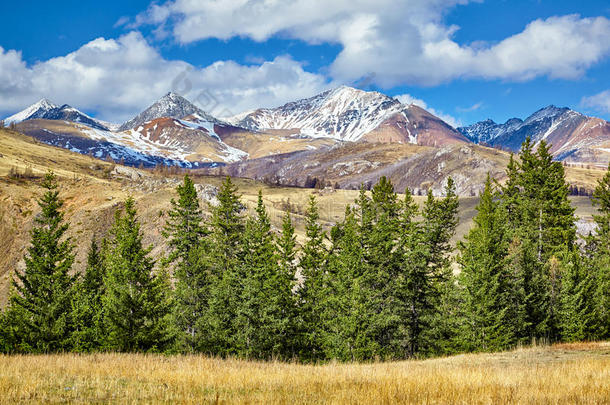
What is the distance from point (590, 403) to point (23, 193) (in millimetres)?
109565

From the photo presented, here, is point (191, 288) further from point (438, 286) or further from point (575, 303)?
point (575, 303)

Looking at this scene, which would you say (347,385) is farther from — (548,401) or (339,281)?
(339,281)

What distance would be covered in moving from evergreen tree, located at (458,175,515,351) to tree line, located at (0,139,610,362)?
111 mm

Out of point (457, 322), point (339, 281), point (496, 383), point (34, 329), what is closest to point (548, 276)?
point (457, 322)

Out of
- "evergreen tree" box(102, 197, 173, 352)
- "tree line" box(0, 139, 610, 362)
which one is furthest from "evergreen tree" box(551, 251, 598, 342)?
"evergreen tree" box(102, 197, 173, 352)

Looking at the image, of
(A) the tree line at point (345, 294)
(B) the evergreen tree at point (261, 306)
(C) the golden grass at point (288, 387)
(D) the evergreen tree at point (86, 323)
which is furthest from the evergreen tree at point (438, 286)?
(D) the evergreen tree at point (86, 323)

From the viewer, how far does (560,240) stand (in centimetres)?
4241

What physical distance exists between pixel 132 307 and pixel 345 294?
53.2 ft

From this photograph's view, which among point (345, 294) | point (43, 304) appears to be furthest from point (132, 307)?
point (345, 294)

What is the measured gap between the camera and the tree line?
3353cm

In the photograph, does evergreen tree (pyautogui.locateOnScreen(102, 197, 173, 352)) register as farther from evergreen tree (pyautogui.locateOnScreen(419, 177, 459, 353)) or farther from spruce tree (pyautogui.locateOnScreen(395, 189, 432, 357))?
evergreen tree (pyautogui.locateOnScreen(419, 177, 459, 353))

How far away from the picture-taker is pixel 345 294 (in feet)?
111

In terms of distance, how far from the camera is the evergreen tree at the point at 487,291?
1307 inches

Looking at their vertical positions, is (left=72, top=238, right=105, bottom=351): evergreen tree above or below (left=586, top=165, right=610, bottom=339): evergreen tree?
below
